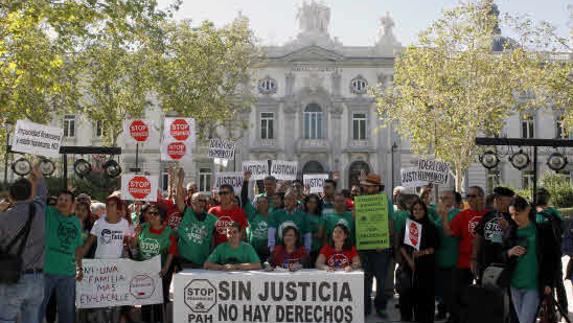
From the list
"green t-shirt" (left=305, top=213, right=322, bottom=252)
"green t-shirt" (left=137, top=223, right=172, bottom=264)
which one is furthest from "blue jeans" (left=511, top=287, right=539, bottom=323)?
"green t-shirt" (left=137, top=223, right=172, bottom=264)

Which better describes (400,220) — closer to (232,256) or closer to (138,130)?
(232,256)

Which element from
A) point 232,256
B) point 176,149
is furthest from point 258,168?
point 232,256

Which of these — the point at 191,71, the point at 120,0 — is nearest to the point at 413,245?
the point at 120,0

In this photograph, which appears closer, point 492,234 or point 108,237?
point 492,234

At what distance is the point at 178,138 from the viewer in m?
11.5

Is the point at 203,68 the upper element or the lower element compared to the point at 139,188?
upper

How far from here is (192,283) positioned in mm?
6777

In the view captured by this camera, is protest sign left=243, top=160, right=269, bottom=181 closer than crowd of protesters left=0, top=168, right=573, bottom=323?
No

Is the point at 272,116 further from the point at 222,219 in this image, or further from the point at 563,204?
the point at 222,219

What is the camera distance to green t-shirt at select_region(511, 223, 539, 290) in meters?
6.41

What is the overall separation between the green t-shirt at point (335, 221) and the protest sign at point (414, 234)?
77 centimetres

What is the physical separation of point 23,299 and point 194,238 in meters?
2.46

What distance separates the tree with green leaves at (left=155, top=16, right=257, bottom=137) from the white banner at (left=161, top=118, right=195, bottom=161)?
13.6m

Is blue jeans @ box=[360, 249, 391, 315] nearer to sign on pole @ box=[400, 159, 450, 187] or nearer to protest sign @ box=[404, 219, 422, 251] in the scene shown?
protest sign @ box=[404, 219, 422, 251]
